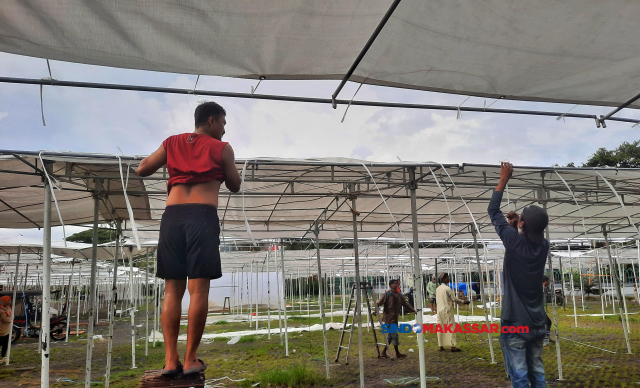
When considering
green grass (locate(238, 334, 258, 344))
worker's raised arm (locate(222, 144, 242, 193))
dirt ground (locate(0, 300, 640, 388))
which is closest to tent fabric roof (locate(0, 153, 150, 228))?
worker's raised arm (locate(222, 144, 242, 193))

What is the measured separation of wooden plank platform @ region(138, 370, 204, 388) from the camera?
6.57 feet

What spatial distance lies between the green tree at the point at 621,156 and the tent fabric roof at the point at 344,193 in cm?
2044

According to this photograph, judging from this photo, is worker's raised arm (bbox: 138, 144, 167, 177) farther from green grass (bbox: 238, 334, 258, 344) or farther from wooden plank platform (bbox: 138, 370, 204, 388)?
green grass (bbox: 238, 334, 258, 344)

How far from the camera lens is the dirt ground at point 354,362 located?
8002mm

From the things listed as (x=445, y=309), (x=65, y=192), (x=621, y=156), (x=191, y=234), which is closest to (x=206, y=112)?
(x=191, y=234)

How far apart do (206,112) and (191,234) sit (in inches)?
27.2

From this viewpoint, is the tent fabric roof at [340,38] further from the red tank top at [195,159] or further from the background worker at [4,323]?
the background worker at [4,323]

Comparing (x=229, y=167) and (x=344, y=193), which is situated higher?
(x=344, y=193)

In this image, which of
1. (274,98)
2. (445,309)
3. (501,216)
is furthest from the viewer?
(445,309)

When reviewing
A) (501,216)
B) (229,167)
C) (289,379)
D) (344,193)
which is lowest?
(289,379)

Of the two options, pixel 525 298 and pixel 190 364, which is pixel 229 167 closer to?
pixel 190 364

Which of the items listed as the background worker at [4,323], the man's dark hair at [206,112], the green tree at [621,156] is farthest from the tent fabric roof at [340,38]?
the green tree at [621,156]

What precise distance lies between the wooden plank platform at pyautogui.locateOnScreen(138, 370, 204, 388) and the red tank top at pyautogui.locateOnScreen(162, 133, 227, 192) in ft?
2.98

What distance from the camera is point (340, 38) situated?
10.8 ft
